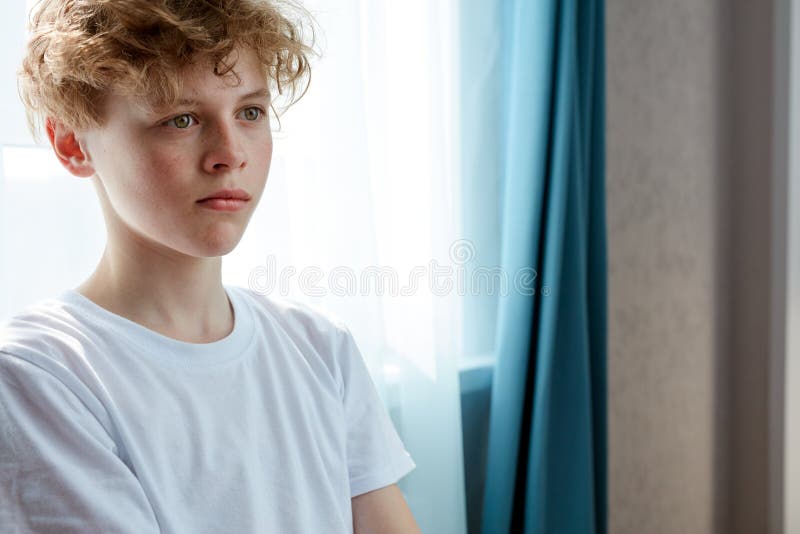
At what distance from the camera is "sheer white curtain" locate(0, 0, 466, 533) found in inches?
47.1

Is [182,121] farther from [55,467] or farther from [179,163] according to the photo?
[55,467]

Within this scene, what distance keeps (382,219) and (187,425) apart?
66 centimetres

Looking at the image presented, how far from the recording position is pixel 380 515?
3.02 feet

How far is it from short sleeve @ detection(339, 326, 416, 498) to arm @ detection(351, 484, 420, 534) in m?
0.01

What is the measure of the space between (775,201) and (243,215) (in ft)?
5.56

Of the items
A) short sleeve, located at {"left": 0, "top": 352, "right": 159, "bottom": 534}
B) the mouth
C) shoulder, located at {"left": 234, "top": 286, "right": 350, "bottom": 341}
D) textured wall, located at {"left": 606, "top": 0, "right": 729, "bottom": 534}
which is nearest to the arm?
shoulder, located at {"left": 234, "top": 286, "right": 350, "bottom": 341}

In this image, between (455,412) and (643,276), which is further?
(643,276)

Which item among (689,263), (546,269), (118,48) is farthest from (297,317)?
(689,263)

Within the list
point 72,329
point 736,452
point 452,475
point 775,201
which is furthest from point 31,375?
point 736,452

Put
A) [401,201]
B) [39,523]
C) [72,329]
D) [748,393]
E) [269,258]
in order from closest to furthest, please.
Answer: [39,523] → [72,329] → [269,258] → [401,201] → [748,393]

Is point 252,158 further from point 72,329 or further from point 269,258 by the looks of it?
point 269,258

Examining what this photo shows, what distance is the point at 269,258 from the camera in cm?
119

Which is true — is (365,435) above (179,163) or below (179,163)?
below

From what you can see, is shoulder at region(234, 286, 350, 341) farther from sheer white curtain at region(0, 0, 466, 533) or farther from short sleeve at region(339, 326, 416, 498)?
sheer white curtain at region(0, 0, 466, 533)
